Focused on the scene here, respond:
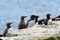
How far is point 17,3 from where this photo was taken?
3528cm

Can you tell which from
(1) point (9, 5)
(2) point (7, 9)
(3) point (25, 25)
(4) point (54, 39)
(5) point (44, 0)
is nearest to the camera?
(4) point (54, 39)

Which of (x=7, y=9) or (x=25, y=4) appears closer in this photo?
(x=7, y=9)

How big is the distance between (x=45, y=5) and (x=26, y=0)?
6.08 meters

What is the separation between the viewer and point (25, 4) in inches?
1334

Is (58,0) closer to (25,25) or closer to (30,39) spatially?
(25,25)

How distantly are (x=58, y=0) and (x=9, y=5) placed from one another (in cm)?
549

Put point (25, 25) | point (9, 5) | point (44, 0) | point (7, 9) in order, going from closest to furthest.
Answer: point (25, 25)
point (7, 9)
point (9, 5)
point (44, 0)

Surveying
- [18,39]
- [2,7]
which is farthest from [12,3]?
[18,39]

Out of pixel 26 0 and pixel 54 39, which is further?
pixel 26 0

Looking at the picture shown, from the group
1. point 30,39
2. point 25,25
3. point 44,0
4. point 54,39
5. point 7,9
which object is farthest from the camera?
point 44,0

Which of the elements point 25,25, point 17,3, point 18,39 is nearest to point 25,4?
point 17,3

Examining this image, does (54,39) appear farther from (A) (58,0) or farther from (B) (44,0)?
(B) (44,0)

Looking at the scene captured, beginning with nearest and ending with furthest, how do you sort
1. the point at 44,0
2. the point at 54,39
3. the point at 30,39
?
the point at 54,39
the point at 30,39
the point at 44,0

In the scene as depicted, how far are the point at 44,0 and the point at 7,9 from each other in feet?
23.6
